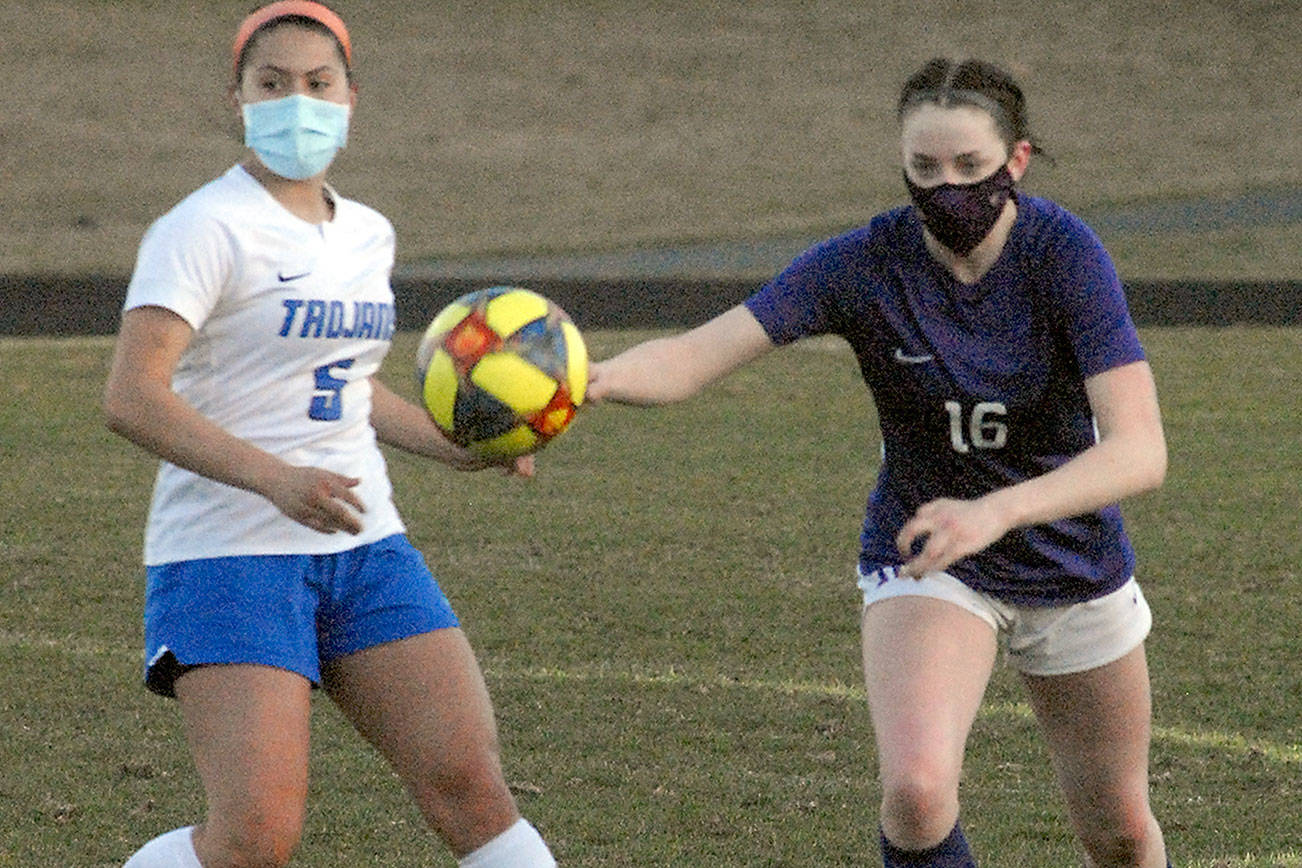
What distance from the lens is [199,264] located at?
4.15 metres

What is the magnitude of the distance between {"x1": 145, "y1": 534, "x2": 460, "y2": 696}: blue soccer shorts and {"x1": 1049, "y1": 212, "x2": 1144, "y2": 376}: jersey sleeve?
1.45 m

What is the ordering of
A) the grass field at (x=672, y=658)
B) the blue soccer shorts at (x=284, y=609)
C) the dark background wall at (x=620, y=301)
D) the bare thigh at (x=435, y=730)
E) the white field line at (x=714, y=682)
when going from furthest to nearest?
the dark background wall at (x=620, y=301) → the white field line at (x=714, y=682) → the grass field at (x=672, y=658) → the bare thigh at (x=435, y=730) → the blue soccer shorts at (x=284, y=609)

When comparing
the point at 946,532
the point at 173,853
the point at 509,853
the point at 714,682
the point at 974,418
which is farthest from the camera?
the point at 714,682

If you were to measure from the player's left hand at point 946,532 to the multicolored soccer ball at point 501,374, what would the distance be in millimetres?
967

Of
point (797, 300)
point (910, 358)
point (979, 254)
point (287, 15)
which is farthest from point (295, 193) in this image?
point (979, 254)

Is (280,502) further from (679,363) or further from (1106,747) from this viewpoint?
(1106,747)

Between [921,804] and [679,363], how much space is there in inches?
43.3

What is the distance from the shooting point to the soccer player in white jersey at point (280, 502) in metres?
4.07

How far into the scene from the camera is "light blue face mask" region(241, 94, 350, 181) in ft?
14.5

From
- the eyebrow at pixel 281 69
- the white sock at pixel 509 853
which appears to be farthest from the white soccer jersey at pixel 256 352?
the white sock at pixel 509 853

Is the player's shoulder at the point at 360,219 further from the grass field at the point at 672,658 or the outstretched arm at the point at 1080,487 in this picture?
the grass field at the point at 672,658

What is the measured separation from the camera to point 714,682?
7.58 m

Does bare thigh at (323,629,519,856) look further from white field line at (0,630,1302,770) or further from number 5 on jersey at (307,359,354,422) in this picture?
white field line at (0,630,1302,770)

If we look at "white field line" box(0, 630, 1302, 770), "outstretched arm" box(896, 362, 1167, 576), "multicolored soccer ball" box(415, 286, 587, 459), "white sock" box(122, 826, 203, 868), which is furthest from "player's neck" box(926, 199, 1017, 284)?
"white field line" box(0, 630, 1302, 770)
